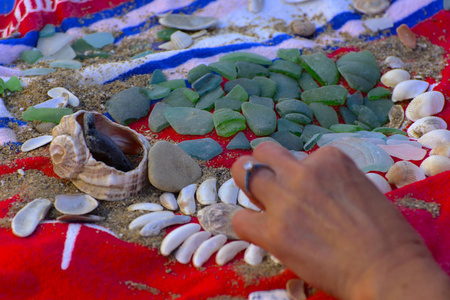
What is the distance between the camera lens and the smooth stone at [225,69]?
6.54 feet

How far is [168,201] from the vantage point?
51.3 inches

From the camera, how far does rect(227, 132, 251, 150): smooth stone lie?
1619 mm

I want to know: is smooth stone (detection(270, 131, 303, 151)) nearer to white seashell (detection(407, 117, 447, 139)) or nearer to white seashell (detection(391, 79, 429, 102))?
white seashell (detection(407, 117, 447, 139))

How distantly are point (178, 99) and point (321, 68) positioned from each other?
2.41 feet

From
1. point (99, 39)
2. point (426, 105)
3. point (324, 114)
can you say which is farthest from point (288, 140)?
point (99, 39)

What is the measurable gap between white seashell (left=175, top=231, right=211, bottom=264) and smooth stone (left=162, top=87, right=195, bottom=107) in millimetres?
845

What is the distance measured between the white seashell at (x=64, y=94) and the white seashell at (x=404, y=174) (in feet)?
4.20

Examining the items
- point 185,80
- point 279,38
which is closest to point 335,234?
point 185,80

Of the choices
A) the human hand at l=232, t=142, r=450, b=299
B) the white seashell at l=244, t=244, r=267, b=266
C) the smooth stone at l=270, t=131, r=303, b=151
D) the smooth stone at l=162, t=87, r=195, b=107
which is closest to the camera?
the human hand at l=232, t=142, r=450, b=299

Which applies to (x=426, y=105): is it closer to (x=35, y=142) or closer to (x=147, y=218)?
(x=147, y=218)

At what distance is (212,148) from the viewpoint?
1580 millimetres

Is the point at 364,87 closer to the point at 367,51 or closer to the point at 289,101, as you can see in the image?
the point at 367,51

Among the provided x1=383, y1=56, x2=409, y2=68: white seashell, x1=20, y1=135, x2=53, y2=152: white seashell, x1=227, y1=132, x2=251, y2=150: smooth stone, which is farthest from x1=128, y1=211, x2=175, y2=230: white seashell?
x1=383, y1=56, x2=409, y2=68: white seashell

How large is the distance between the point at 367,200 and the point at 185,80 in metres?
1.36
